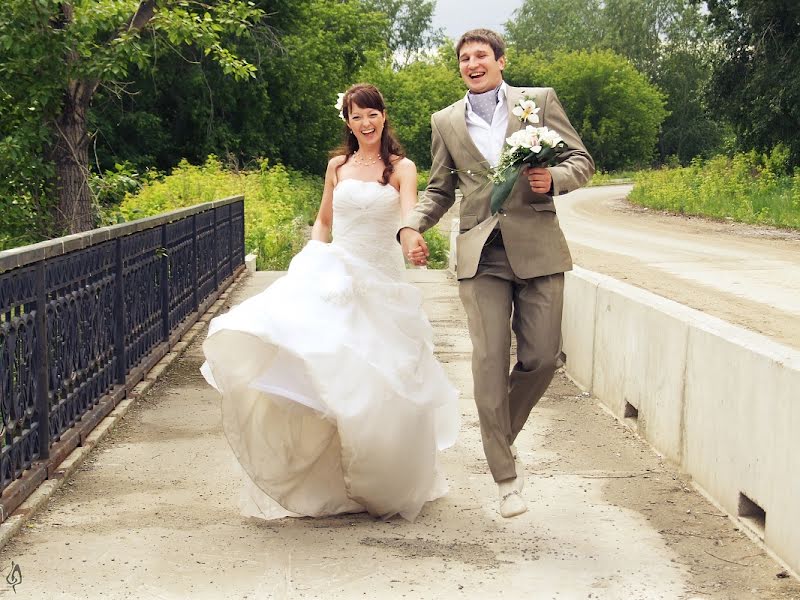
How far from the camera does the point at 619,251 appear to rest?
23.1m

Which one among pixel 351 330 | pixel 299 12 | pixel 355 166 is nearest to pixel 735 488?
pixel 351 330

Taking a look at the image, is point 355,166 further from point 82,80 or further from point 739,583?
point 82,80

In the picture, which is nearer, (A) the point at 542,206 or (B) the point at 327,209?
(A) the point at 542,206

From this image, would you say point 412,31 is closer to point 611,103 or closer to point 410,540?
point 611,103

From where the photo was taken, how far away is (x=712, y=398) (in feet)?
19.8

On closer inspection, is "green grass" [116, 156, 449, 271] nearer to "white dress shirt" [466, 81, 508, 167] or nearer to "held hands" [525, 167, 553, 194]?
"white dress shirt" [466, 81, 508, 167]

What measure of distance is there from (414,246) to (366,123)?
38.3 inches

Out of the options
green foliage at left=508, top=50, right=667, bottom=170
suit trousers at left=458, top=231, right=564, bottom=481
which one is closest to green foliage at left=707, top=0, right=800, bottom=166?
suit trousers at left=458, top=231, right=564, bottom=481

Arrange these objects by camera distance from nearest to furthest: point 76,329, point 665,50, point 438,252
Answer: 1. point 76,329
2. point 438,252
3. point 665,50

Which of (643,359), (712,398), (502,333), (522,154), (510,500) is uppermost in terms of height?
(522,154)

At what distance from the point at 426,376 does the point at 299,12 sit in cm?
3823

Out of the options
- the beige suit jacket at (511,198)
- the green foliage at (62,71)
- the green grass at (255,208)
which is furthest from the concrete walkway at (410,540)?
the green grass at (255,208)

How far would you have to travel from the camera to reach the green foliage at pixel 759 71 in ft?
107

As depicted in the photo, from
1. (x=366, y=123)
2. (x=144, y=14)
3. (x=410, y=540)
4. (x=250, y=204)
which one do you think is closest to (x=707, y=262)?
(x=250, y=204)
